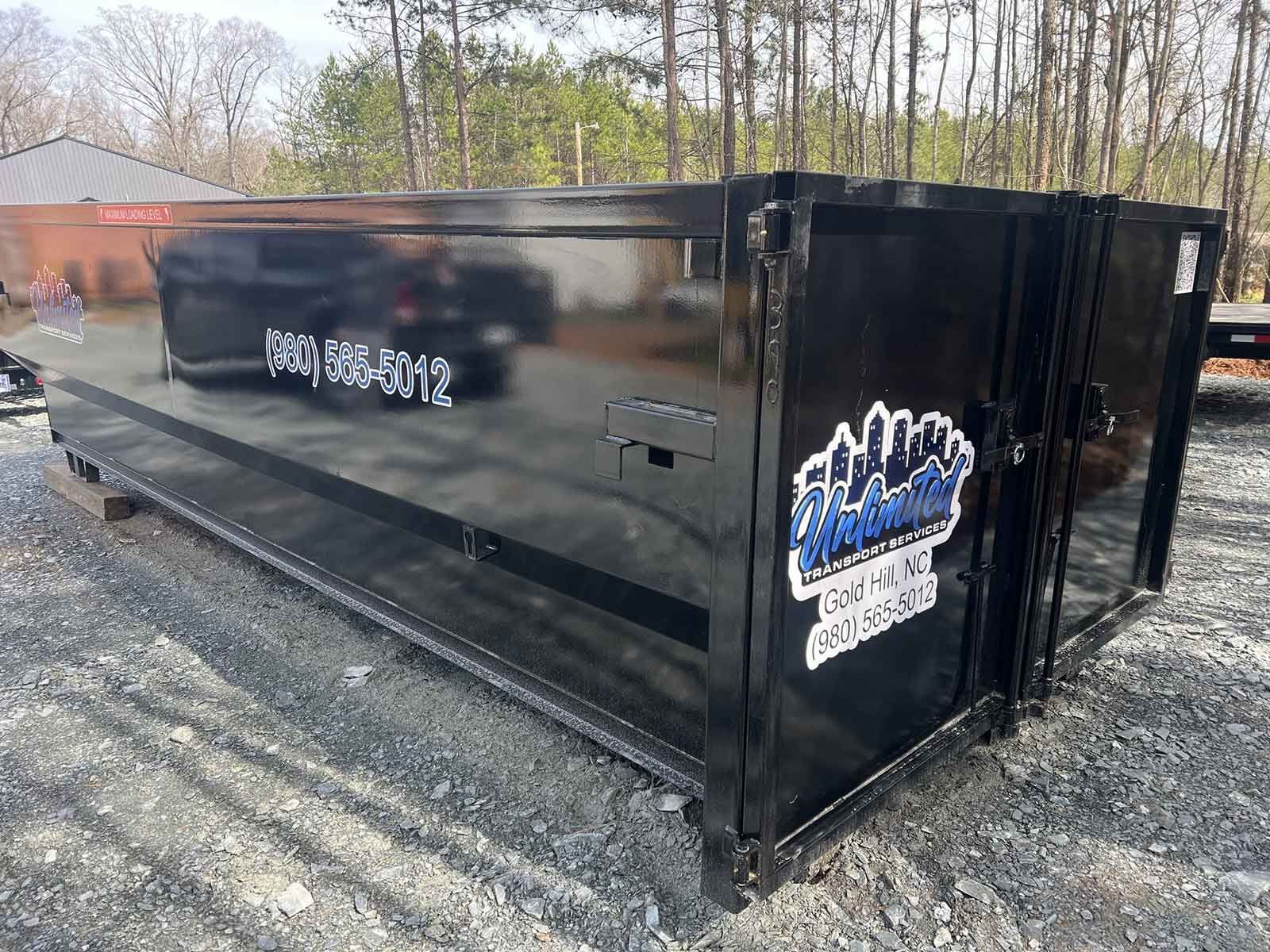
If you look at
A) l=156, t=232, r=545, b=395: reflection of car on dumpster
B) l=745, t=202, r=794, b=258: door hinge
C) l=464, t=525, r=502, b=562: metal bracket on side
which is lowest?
l=464, t=525, r=502, b=562: metal bracket on side

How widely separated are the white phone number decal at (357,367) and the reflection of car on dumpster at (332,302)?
0.03 meters

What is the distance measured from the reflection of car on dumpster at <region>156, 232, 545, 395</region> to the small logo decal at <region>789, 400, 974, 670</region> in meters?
0.89

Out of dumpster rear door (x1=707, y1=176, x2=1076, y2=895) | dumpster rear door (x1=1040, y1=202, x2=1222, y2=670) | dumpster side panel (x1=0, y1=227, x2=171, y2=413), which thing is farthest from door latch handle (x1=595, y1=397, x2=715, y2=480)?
dumpster side panel (x1=0, y1=227, x2=171, y2=413)

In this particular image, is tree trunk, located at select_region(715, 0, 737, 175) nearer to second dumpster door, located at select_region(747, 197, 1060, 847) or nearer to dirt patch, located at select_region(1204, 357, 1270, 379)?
dirt patch, located at select_region(1204, 357, 1270, 379)

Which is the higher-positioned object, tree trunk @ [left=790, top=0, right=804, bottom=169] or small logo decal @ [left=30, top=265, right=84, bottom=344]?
tree trunk @ [left=790, top=0, right=804, bottom=169]

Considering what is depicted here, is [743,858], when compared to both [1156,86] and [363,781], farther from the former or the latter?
[1156,86]

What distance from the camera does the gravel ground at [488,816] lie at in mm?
2143

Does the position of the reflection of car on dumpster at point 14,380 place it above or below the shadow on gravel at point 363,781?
above

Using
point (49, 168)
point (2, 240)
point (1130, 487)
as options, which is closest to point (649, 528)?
point (1130, 487)

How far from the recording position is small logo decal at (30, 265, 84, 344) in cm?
492

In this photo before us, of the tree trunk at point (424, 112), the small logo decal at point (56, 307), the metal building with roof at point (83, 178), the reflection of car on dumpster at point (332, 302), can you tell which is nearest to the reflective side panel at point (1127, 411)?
the reflection of car on dumpster at point (332, 302)

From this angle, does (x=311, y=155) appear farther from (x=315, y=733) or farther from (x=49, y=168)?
(x=315, y=733)

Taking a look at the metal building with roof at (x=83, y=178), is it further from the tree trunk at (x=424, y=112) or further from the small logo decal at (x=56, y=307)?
the small logo decal at (x=56, y=307)

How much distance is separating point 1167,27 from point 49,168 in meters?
26.5
